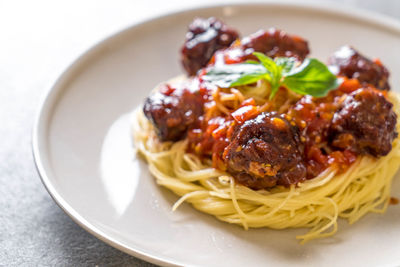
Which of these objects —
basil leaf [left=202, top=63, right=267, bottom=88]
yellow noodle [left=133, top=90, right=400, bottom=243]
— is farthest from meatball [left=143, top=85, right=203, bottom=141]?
basil leaf [left=202, top=63, right=267, bottom=88]

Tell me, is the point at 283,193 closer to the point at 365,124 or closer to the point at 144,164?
the point at 365,124

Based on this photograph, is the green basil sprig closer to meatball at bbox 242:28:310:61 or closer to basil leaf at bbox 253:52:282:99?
basil leaf at bbox 253:52:282:99

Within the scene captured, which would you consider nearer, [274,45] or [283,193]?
[283,193]

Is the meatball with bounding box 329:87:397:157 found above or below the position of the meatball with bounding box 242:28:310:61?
below

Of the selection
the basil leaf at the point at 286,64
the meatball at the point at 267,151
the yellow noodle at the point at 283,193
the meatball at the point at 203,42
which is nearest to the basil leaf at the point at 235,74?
the basil leaf at the point at 286,64

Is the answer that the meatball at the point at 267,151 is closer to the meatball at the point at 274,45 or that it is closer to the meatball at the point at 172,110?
the meatball at the point at 172,110

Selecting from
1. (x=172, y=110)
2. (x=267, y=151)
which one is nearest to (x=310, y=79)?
(x=267, y=151)

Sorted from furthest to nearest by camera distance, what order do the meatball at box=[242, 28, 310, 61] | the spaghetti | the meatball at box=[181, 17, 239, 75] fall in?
the meatball at box=[181, 17, 239, 75], the meatball at box=[242, 28, 310, 61], the spaghetti
